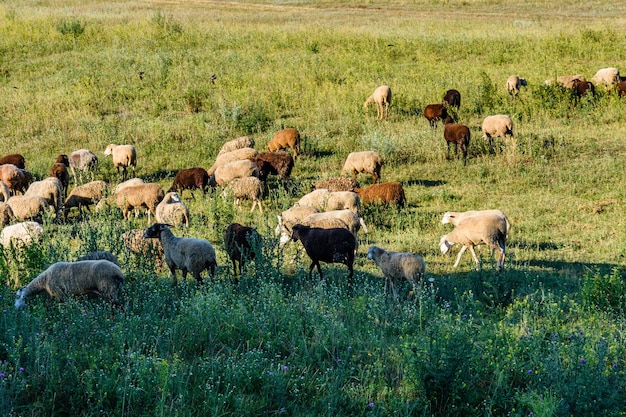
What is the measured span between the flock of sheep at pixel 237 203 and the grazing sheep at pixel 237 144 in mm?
35

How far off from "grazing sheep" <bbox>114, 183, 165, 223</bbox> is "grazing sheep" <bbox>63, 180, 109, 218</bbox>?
144 cm

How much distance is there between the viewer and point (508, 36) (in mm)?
34219

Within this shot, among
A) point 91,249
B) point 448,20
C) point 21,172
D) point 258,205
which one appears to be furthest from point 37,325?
point 448,20

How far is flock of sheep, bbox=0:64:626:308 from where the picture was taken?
10.7m

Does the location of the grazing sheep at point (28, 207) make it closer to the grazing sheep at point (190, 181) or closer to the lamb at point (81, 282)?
the grazing sheep at point (190, 181)

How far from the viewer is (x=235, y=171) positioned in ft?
61.7

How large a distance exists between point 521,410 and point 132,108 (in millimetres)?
23830

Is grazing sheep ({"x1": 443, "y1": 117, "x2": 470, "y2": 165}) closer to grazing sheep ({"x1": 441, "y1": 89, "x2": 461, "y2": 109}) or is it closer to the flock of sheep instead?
the flock of sheep

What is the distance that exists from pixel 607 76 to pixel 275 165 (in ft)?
A: 48.4

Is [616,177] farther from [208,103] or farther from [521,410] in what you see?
[208,103]

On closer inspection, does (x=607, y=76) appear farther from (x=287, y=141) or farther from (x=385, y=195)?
(x=385, y=195)

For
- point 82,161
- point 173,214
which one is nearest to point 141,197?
point 173,214

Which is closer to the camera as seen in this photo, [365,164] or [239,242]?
[239,242]

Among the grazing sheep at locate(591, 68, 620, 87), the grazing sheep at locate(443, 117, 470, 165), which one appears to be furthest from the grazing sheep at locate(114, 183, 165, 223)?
the grazing sheep at locate(591, 68, 620, 87)
